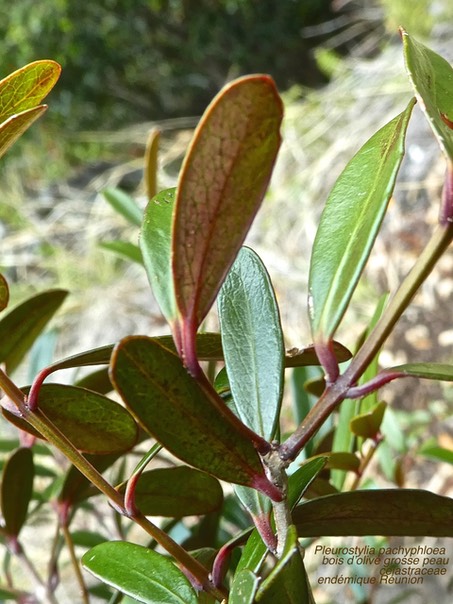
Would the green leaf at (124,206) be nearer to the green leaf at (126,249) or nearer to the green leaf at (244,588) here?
the green leaf at (126,249)

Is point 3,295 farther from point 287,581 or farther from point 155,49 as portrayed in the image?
point 155,49

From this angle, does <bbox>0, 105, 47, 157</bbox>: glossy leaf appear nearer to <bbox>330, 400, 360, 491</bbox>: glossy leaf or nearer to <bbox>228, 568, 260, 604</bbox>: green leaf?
<bbox>228, 568, 260, 604</bbox>: green leaf

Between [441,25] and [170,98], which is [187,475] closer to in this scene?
[441,25]

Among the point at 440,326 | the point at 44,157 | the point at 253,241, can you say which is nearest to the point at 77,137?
the point at 44,157

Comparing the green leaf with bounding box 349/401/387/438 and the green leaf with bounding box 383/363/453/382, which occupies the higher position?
the green leaf with bounding box 383/363/453/382

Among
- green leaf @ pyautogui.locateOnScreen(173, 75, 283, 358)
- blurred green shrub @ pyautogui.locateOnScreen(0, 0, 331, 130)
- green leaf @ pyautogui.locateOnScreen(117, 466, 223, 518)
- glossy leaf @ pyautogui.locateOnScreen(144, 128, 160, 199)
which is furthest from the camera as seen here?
blurred green shrub @ pyautogui.locateOnScreen(0, 0, 331, 130)

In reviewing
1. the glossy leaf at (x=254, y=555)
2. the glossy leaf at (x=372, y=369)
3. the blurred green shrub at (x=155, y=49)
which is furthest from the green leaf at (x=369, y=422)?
the blurred green shrub at (x=155, y=49)

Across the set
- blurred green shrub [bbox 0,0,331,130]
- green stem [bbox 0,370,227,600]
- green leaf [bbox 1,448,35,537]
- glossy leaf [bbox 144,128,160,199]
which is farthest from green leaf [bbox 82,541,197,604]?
blurred green shrub [bbox 0,0,331,130]
